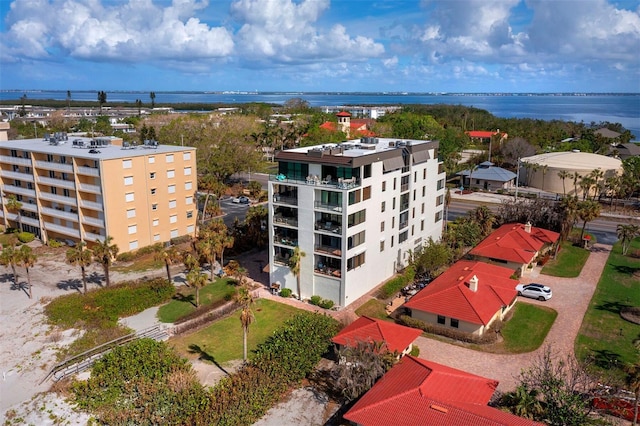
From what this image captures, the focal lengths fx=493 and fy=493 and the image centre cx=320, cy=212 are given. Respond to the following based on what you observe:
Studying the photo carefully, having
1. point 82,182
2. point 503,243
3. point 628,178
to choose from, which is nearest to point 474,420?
point 503,243

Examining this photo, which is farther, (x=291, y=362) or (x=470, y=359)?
(x=470, y=359)

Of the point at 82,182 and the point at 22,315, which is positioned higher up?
the point at 82,182

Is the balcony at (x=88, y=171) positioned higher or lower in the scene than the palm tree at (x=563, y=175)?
higher

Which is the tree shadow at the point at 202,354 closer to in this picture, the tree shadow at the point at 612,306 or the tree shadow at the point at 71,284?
the tree shadow at the point at 71,284

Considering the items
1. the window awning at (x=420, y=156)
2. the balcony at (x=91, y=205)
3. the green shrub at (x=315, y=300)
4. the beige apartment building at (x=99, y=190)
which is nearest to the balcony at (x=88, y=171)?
the beige apartment building at (x=99, y=190)

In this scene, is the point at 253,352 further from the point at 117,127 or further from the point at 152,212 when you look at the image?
the point at 117,127

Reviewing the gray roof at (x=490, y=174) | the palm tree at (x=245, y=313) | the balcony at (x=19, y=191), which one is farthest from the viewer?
the gray roof at (x=490, y=174)
